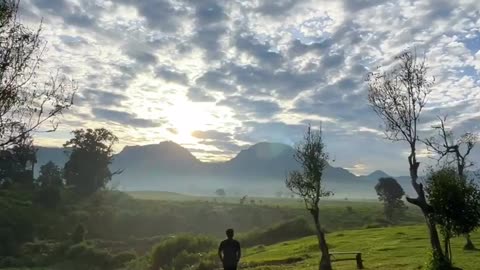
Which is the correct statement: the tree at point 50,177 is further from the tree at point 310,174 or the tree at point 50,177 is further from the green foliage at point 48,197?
the tree at point 310,174

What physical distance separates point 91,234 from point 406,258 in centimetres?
10190

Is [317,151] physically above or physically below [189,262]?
above

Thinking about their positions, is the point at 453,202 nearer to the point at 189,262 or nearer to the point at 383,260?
the point at 383,260

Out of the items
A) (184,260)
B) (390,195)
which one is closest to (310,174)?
(184,260)

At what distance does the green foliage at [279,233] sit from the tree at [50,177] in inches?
2791

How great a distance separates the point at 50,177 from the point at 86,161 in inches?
573

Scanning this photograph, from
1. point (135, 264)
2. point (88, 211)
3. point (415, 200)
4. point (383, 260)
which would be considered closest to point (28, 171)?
point (88, 211)

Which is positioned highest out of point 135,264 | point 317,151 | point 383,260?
point 317,151

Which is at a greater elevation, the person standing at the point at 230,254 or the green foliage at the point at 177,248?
the person standing at the point at 230,254

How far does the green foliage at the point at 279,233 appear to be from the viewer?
111m

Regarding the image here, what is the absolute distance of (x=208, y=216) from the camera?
170 m

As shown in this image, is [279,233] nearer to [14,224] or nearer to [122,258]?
[122,258]

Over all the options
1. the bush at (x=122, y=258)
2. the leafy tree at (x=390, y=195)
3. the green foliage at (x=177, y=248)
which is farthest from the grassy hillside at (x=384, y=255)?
the leafy tree at (x=390, y=195)

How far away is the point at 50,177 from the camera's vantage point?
529 ft
